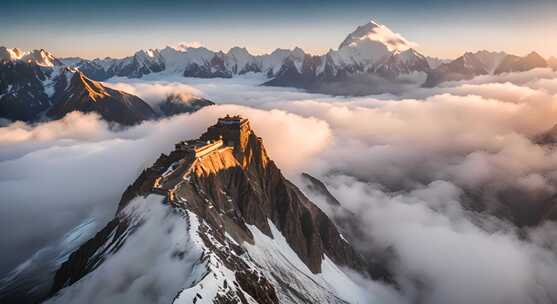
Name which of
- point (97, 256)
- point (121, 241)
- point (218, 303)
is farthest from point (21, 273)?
point (218, 303)

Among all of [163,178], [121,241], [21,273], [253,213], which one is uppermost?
[163,178]

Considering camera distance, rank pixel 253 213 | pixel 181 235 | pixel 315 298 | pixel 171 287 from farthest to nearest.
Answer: pixel 253 213, pixel 315 298, pixel 181 235, pixel 171 287

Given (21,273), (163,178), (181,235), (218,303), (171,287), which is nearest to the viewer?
(218,303)

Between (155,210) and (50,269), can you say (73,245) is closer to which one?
(50,269)

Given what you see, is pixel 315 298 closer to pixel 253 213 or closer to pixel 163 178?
pixel 253 213

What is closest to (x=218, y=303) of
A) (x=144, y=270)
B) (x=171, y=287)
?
(x=171, y=287)

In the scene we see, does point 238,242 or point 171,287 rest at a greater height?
point 171,287

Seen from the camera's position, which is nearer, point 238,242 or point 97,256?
point 97,256
